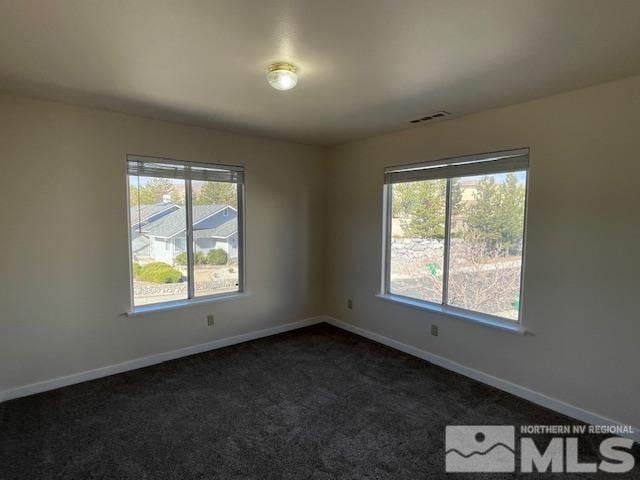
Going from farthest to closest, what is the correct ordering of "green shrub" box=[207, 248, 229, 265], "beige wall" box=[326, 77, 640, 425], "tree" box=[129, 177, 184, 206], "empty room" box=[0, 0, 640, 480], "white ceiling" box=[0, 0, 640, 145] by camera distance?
1. "green shrub" box=[207, 248, 229, 265]
2. "tree" box=[129, 177, 184, 206]
3. "beige wall" box=[326, 77, 640, 425]
4. "empty room" box=[0, 0, 640, 480]
5. "white ceiling" box=[0, 0, 640, 145]

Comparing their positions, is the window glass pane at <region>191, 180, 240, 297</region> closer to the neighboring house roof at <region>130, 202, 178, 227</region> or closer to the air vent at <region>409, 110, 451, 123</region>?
the neighboring house roof at <region>130, 202, 178, 227</region>

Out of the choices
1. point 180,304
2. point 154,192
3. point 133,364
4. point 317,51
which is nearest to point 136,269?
point 180,304

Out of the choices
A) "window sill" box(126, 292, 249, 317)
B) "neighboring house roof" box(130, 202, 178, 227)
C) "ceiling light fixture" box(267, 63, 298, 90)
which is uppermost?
"ceiling light fixture" box(267, 63, 298, 90)

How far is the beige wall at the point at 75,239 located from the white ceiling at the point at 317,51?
0.33 m

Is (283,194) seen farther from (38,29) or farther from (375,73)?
(38,29)

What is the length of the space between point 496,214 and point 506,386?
149 cm

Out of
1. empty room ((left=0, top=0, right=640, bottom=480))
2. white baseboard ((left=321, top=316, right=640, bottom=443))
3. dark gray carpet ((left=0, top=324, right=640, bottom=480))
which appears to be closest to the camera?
empty room ((left=0, top=0, right=640, bottom=480))

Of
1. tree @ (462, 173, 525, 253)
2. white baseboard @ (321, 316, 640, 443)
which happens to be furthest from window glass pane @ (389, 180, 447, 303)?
white baseboard @ (321, 316, 640, 443)

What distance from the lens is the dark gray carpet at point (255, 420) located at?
81.1 inches

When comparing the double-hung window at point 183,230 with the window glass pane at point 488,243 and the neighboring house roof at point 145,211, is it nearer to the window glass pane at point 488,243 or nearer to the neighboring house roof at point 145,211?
the neighboring house roof at point 145,211

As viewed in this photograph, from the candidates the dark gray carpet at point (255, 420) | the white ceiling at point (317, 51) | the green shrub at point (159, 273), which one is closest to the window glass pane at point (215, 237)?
the green shrub at point (159, 273)

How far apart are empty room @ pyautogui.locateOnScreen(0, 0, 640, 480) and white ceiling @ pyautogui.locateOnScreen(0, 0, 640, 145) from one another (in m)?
0.02

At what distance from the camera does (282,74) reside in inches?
83.2

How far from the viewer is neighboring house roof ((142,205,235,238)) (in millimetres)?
3443
